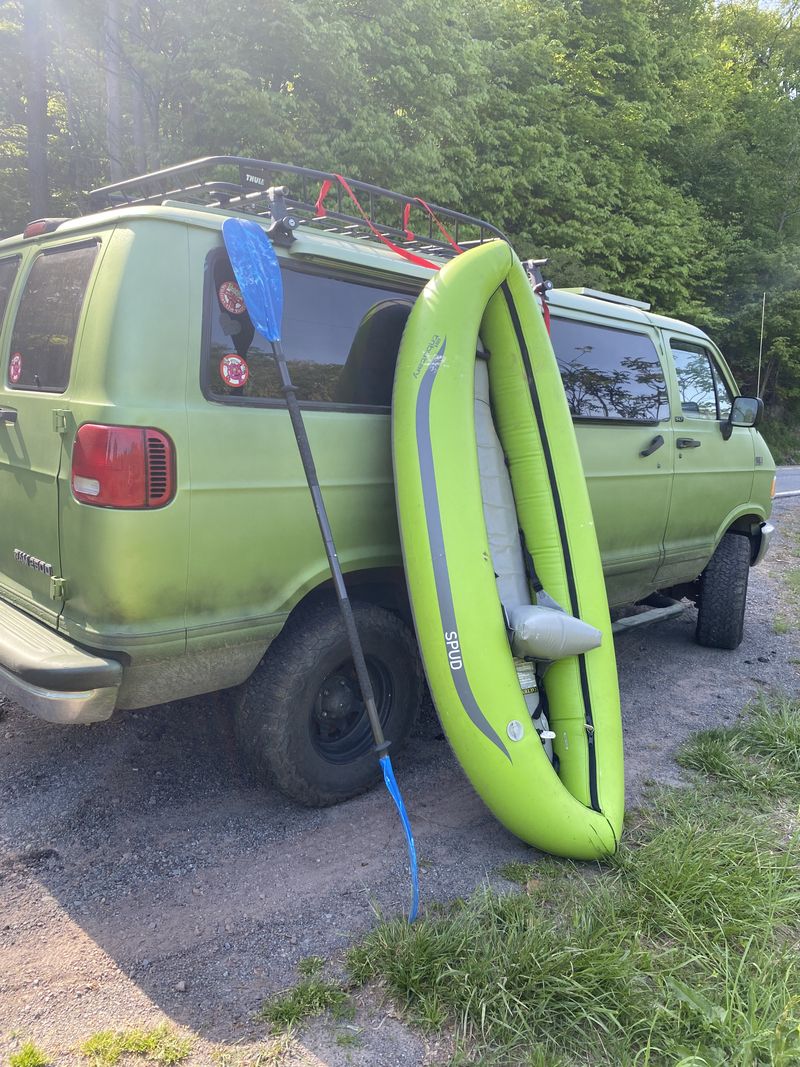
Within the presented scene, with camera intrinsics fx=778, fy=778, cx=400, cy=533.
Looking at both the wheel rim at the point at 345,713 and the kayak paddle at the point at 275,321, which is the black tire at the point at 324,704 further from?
the kayak paddle at the point at 275,321

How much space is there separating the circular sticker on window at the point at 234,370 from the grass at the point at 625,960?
185cm

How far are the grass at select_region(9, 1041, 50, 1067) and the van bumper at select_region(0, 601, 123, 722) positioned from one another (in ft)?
2.86

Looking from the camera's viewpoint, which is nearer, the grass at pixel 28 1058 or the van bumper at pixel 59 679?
the grass at pixel 28 1058

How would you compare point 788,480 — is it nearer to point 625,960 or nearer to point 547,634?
point 547,634

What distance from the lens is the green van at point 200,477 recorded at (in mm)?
2480

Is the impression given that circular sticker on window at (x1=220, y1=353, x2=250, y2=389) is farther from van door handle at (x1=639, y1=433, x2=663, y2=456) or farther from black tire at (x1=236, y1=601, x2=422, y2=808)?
van door handle at (x1=639, y1=433, x2=663, y2=456)

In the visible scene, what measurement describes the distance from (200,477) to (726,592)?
164 inches

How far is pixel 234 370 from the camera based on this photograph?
2721mm

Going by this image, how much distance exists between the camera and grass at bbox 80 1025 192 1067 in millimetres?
1966

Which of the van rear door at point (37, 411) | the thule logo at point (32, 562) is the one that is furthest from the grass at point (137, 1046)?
the thule logo at point (32, 562)

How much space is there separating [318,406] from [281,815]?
1.65 metres

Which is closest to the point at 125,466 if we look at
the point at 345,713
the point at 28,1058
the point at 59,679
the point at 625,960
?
A: the point at 59,679

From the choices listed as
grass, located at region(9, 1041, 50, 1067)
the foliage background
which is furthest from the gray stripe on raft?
the foliage background

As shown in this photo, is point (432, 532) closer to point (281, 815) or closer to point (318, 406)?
point (318, 406)
